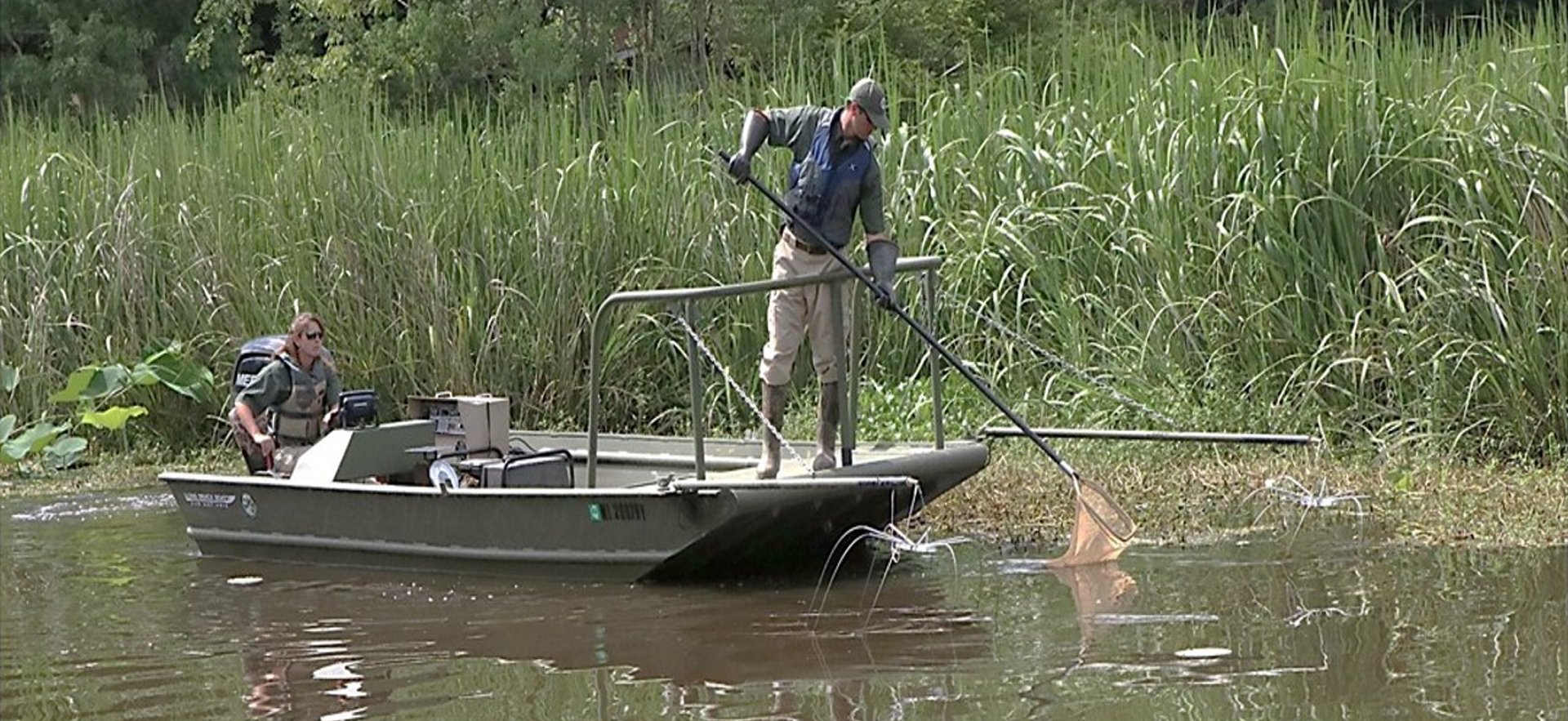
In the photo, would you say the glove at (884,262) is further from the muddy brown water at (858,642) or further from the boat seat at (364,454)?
the boat seat at (364,454)

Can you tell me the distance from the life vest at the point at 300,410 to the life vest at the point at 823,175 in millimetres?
3028

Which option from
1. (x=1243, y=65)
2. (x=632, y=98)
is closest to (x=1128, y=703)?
(x=1243, y=65)

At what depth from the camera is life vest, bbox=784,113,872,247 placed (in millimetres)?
9641

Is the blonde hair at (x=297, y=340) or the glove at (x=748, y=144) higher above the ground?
the glove at (x=748, y=144)

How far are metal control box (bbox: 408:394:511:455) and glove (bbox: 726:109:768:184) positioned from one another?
2162 mm

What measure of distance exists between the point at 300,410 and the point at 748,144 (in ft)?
10.3

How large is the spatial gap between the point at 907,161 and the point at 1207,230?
2.17 metres

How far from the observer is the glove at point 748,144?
30.8 ft

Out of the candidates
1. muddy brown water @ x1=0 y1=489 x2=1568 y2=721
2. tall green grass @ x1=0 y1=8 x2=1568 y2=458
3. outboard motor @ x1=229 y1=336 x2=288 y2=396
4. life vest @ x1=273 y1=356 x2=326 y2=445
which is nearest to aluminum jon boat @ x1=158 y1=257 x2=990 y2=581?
muddy brown water @ x1=0 y1=489 x2=1568 y2=721

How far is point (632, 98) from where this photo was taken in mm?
14703

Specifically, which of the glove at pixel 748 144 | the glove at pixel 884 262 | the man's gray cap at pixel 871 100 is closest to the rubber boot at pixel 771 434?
the glove at pixel 884 262

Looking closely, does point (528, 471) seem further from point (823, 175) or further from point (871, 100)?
point (871, 100)

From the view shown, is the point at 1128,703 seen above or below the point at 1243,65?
below

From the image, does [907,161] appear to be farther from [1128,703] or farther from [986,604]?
[1128,703]
